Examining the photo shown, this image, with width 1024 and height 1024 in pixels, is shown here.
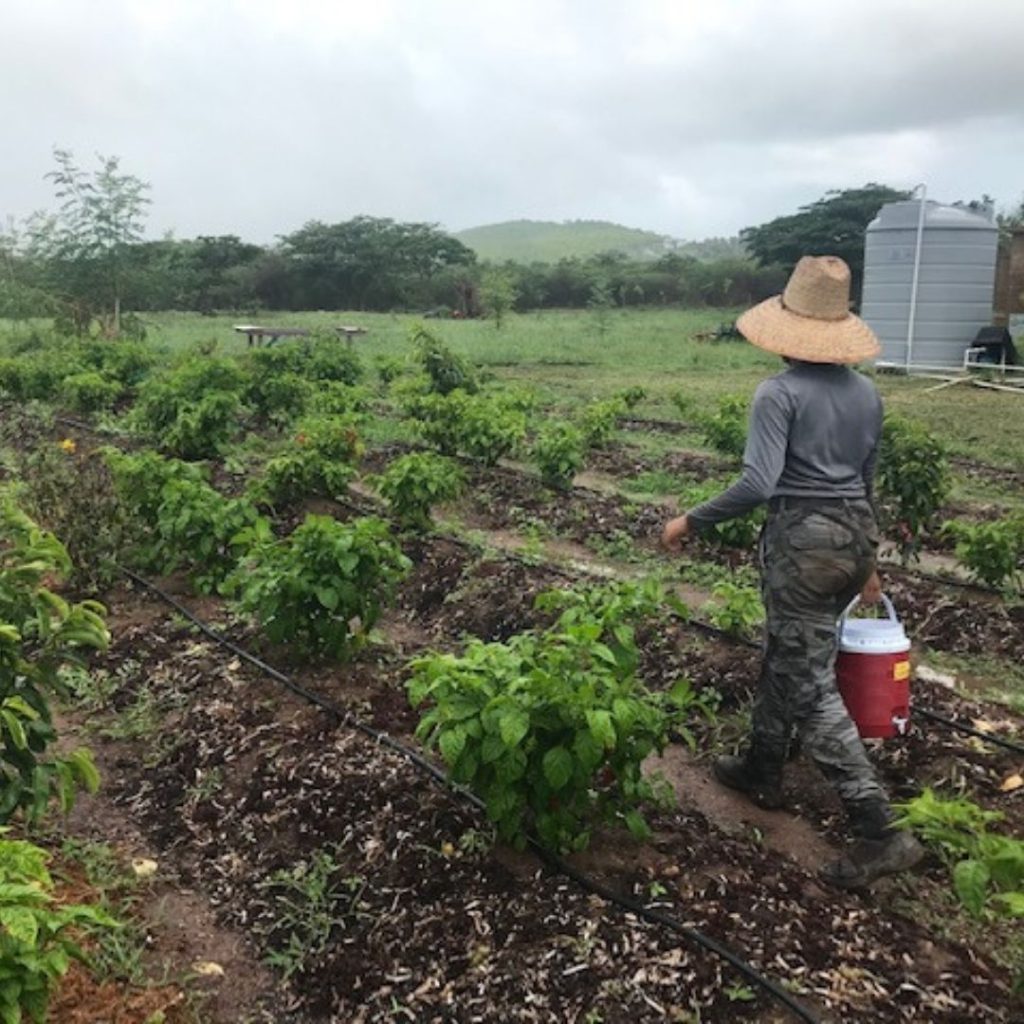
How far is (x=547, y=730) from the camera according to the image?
9.63ft

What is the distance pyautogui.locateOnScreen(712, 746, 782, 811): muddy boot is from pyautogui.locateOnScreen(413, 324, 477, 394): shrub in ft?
27.0

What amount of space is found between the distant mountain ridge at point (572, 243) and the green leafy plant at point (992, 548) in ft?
256

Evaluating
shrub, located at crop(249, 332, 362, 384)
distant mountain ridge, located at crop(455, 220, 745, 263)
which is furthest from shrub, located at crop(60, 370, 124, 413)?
distant mountain ridge, located at crop(455, 220, 745, 263)

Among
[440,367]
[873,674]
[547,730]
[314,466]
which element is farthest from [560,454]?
[547,730]

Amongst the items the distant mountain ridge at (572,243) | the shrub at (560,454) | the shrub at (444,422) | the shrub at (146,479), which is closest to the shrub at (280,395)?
the shrub at (444,422)

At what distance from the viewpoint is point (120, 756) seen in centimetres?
418

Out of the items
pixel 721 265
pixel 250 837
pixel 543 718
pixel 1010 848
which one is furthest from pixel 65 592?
pixel 721 265

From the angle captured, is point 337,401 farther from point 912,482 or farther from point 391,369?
point 912,482

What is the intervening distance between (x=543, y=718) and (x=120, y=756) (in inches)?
83.5

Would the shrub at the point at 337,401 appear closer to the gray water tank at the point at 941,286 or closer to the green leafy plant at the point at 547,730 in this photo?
the green leafy plant at the point at 547,730

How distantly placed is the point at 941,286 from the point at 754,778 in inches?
677

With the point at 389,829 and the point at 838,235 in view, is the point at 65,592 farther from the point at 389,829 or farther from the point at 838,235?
the point at 838,235

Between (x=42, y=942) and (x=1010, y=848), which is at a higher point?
(x=1010, y=848)

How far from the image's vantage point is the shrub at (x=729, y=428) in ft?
29.5
